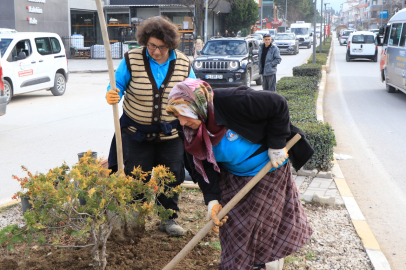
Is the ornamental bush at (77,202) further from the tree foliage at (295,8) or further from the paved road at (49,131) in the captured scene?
the tree foliage at (295,8)

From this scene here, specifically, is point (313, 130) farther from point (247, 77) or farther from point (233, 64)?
point (247, 77)

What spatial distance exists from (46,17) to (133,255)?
2899 cm

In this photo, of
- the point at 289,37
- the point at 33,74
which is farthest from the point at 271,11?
the point at 33,74

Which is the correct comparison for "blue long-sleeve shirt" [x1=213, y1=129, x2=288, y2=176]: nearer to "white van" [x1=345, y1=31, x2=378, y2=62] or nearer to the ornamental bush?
the ornamental bush

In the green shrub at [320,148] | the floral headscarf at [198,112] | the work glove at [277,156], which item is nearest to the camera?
the floral headscarf at [198,112]

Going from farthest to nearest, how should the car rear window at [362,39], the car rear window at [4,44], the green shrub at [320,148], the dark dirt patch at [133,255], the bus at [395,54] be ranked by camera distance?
the car rear window at [362,39], the bus at [395,54], the car rear window at [4,44], the green shrub at [320,148], the dark dirt patch at [133,255]

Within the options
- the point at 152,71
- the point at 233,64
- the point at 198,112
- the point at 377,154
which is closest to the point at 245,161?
the point at 198,112

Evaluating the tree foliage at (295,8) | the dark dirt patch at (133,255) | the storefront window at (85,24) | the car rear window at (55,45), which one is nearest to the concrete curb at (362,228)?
the dark dirt patch at (133,255)

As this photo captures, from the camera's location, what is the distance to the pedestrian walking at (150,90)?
345 centimetres

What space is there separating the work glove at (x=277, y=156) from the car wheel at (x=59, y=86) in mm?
12505

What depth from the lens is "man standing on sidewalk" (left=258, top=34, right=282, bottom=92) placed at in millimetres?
11484

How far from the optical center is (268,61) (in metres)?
11.5

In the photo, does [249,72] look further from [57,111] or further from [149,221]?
[149,221]

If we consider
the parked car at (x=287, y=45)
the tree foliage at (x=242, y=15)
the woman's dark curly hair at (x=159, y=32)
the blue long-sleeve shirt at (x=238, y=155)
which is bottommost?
the blue long-sleeve shirt at (x=238, y=155)
